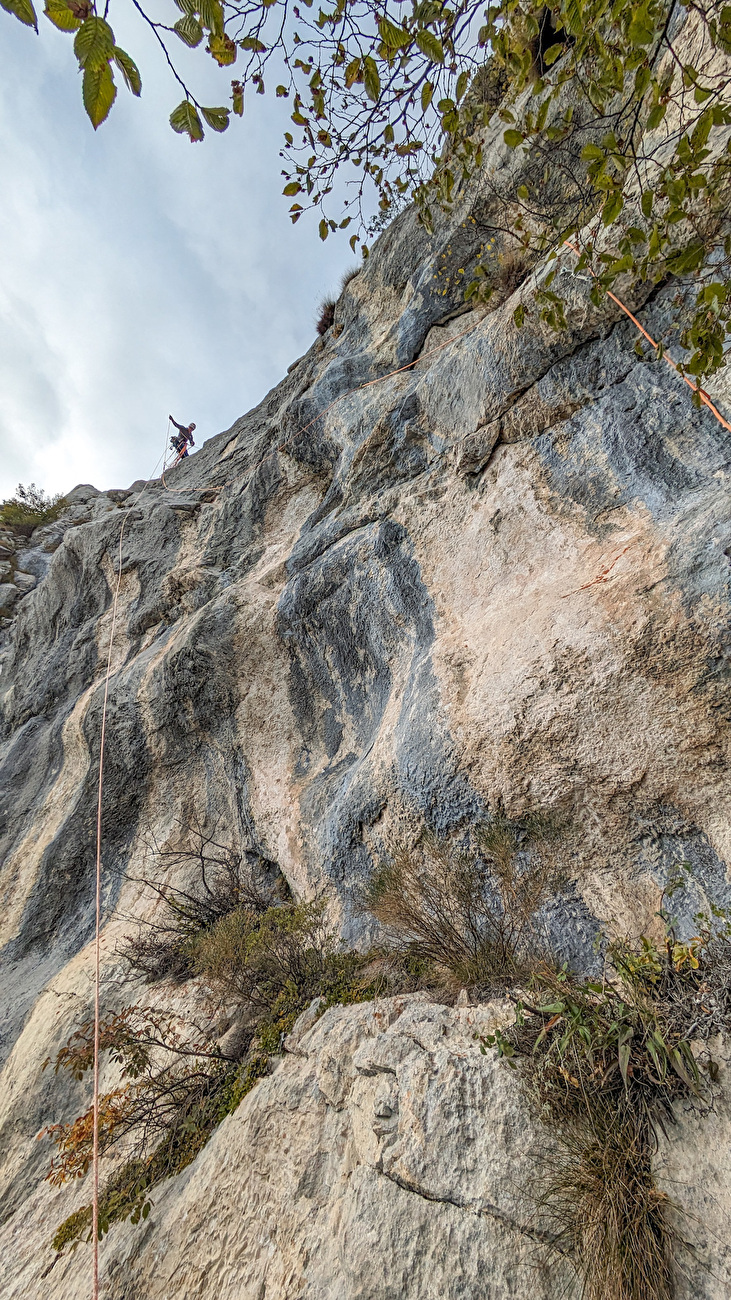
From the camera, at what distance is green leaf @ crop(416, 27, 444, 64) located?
1.70 meters

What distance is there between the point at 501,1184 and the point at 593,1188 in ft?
1.23

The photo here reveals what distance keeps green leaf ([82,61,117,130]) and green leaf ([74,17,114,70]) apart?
0.03 feet

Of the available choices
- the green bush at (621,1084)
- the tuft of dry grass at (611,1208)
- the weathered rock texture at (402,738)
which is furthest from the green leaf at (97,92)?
the tuft of dry grass at (611,1208)

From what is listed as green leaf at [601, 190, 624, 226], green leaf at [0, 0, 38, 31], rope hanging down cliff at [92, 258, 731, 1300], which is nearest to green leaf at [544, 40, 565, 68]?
green leaf at [601, 190, 624, 226]

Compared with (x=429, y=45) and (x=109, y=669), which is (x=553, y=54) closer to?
(x=429, y=45)

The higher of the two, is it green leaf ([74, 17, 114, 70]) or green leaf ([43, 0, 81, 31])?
green leaf ([43, 0, 81, 31])

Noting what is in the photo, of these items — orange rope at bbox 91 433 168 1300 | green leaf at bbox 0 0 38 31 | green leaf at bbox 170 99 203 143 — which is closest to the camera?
green leaf at bbox 0 0 38 31

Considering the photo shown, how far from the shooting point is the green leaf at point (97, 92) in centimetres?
109

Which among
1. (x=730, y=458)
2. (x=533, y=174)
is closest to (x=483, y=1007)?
(x=730, y=458)

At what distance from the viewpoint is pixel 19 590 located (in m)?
12.8

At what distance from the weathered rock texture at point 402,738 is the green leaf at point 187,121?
9.24 feet

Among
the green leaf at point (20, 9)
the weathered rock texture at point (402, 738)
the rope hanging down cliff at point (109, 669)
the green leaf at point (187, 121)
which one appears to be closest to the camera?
the green leaf at point (20, 9)

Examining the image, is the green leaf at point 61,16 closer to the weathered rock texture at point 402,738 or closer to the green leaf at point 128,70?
the green leaf at point 128,70

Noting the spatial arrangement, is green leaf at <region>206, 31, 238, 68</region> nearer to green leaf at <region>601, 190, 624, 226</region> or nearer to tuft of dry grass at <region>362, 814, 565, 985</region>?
green leaf at <region>601, 190, 624, 226</region>
